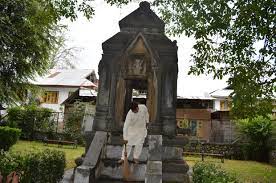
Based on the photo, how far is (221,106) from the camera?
38.2 metres

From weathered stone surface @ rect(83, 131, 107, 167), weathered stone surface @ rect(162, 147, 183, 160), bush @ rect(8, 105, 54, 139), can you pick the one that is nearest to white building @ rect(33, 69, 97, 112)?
bush @ rect(8, 105, 54, 139)

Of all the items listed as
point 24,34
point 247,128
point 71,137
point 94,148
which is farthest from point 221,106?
point 94,148

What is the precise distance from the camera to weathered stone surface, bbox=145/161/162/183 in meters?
8.04

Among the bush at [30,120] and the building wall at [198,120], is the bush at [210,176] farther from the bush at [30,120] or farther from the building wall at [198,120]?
the bush at [30,120]

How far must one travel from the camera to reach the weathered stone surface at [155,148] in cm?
904

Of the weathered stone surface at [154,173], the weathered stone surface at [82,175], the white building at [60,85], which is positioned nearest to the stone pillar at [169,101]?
the weathered stone surface at [154,173]

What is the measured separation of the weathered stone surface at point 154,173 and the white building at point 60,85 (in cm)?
3420

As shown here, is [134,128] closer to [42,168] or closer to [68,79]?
[42,168]

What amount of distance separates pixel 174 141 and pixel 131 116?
7.91 feet

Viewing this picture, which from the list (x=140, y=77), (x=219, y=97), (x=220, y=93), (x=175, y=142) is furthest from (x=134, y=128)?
(x=220, y=93)

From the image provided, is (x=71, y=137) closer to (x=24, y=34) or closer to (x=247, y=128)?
(x=24, y=34)

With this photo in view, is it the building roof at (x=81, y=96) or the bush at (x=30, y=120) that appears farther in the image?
the building roof at (x=81, y=96)

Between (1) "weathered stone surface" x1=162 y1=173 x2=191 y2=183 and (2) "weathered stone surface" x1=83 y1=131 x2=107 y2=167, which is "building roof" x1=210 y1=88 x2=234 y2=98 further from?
(2) "weathered stone surface" x1=83 y1=131 x2=107 y2=167

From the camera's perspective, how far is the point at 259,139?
23641mm
